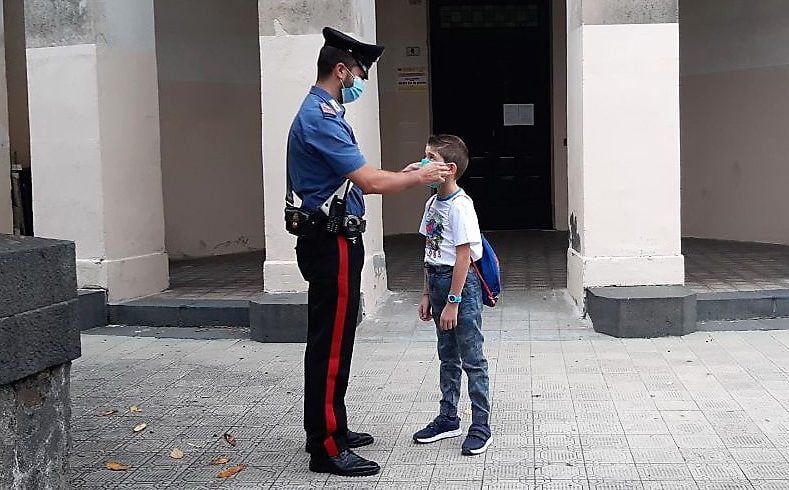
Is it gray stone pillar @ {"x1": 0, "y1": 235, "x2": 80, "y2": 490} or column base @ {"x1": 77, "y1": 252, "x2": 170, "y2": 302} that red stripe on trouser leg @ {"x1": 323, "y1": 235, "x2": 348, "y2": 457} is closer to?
gray stone pillar @ {"x1": 0, "y1": 235, "x2": 80, "y2": 490}

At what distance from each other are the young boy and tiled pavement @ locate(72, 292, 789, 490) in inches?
12.5

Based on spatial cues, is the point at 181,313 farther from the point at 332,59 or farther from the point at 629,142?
the point at 332,59

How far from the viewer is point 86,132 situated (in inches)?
344

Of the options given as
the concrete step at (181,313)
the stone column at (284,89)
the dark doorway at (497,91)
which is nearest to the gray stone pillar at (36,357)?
the stone column at (284,89)

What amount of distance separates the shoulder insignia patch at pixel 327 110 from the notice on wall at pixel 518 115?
9.00 metres

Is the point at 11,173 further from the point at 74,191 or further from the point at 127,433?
the point at 127,433

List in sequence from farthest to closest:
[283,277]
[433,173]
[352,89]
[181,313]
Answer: [181,313], [283,277], [352,89], [433,173]

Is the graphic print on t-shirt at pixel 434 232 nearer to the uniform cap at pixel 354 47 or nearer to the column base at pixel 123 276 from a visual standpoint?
the uniform cap at pixel 354 47

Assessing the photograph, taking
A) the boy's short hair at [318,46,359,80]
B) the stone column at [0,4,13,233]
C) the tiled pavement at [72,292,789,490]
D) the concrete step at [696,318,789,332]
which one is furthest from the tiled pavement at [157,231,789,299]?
the boy's short hair at [318,46,359,80]

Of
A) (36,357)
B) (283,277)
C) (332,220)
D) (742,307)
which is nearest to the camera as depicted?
(36,357)

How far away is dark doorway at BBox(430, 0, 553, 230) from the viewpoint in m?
13.6

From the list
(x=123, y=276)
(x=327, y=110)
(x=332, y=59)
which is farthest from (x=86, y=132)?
(x=327, y=110)

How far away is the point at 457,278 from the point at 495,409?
1312 mm

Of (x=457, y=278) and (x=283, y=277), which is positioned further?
(x=283, y=277)
